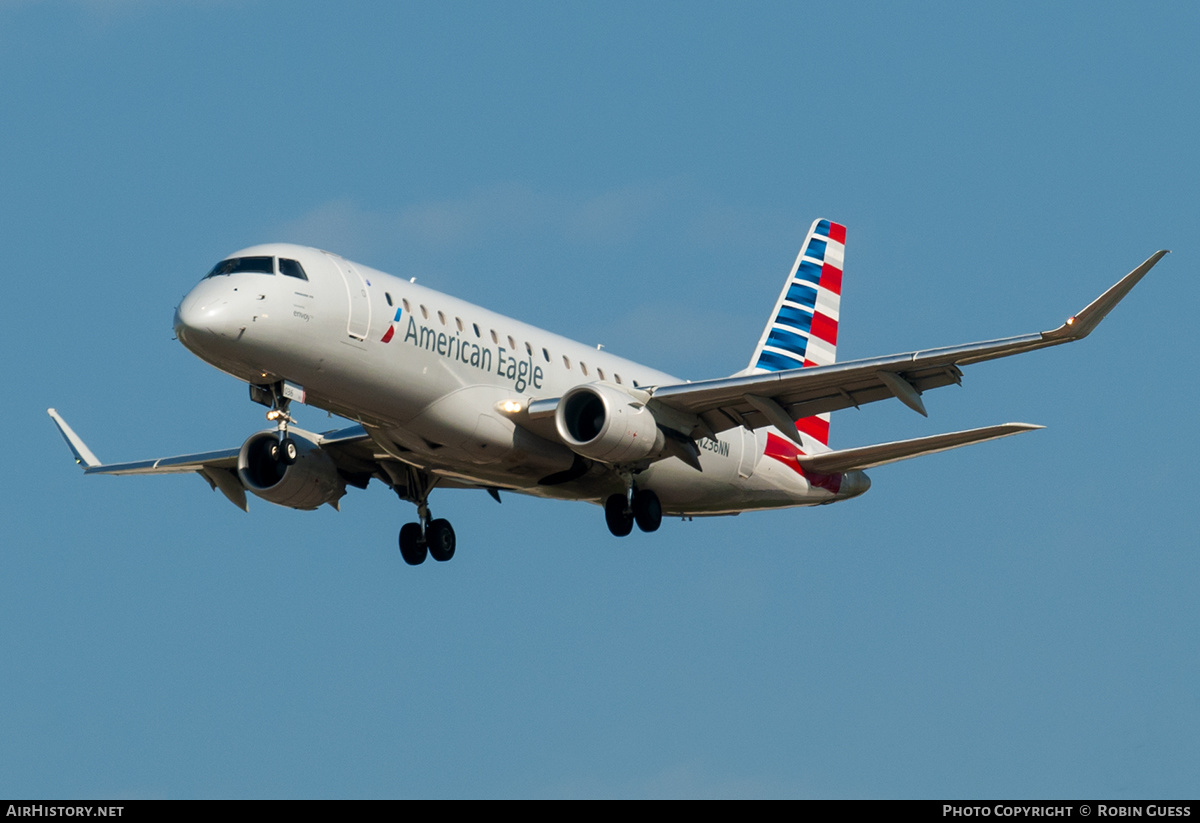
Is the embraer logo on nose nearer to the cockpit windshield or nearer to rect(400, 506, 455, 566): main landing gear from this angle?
the cockpit windshield

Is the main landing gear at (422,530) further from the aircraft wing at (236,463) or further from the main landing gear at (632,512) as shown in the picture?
the main landing gear at (632,512)

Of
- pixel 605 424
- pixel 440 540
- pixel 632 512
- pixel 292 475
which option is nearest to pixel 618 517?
pixel 632 512

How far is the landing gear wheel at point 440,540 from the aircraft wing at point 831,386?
6.54 m

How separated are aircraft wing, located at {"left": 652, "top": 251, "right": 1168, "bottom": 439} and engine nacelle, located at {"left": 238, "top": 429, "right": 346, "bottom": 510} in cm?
796

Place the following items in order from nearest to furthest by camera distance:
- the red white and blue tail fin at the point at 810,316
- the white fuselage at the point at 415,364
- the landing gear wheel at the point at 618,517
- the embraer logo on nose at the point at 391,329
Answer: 1. the white fuselage at the point at 415,364
2. the embraer logo on nose at the point at 391,329
3. the landing gear wheel at the point at 618,517
4. the red white and blue tail fin at the point at 810,316

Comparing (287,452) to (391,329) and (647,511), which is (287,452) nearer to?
(391,329)

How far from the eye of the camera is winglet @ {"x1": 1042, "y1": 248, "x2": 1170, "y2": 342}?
1180 inches

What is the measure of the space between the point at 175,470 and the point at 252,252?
10.5 m

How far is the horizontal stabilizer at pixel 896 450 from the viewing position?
1443 inches

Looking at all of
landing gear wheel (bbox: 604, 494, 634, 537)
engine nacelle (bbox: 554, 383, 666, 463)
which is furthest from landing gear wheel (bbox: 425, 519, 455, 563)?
engine nacelle (bbox: 554, 383, 666, 463)

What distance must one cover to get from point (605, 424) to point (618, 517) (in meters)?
3.55

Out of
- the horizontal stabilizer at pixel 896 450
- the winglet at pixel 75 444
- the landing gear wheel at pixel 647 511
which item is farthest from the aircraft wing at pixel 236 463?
the horizontal stabilizer at pixel 896 450
